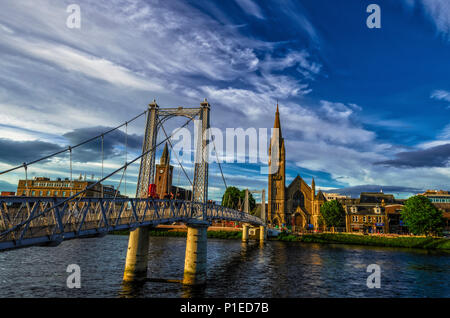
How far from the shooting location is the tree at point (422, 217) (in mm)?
72812

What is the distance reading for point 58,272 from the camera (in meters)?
32.7

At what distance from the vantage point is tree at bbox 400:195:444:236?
239 feet

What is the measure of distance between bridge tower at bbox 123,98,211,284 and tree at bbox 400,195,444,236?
65.5 m

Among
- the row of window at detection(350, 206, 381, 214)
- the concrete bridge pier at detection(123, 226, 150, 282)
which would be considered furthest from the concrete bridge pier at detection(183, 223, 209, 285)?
the row of window at detection(350, 206, 381, 214)

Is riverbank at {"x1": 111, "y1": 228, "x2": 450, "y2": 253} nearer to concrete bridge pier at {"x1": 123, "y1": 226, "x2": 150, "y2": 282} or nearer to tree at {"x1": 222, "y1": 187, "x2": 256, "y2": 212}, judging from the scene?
tree at {"x1": 222, "y1": 187, "x2": 256, "y2": 212}

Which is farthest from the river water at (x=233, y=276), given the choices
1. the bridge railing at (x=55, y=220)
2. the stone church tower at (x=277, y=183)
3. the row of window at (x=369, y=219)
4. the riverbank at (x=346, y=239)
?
the stone church tower at (x=277, y=183)

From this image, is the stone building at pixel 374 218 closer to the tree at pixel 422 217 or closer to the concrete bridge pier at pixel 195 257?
the tree at pixel 422 217

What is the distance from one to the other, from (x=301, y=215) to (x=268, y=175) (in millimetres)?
21518

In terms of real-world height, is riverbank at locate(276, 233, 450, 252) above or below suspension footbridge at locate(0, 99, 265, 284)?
below

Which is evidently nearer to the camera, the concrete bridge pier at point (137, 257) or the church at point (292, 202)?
the concrete bridge pier at point (137, 257)

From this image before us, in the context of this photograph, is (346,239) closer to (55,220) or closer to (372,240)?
(372,240)

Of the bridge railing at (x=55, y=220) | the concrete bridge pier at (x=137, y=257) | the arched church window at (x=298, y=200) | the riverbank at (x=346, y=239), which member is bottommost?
the riverbank at (x=346, y=239)

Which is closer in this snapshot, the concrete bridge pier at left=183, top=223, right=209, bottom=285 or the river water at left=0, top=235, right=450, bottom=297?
the river water at left=0, top=235, right=450, bottom=297
